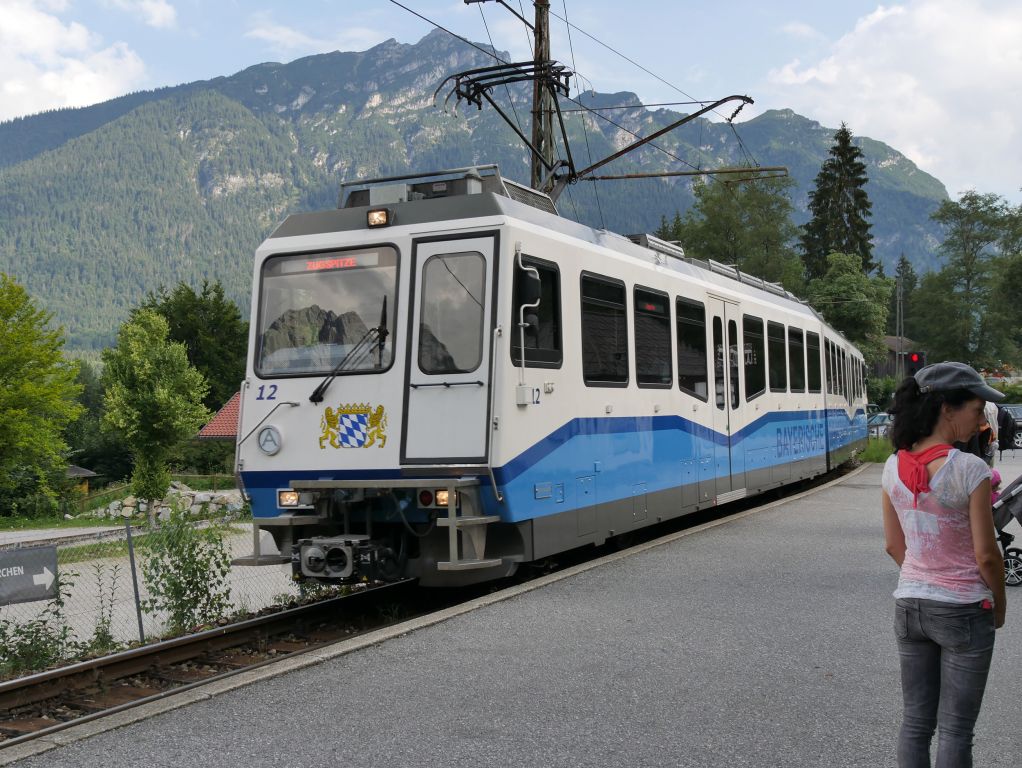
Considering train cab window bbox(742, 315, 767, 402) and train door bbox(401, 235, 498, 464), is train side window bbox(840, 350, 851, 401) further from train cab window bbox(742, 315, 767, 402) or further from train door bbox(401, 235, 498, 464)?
train door bbox(401, 235, 498, 464)

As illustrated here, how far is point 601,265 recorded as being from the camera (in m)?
10.2

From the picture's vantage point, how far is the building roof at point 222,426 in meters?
69.4

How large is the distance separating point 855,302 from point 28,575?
58.1m

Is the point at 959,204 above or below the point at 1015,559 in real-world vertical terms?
above

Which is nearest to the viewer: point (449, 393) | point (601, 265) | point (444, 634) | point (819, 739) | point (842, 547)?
point (819, 739)

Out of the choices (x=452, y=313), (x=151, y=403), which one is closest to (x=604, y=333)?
(x=452, y=313)

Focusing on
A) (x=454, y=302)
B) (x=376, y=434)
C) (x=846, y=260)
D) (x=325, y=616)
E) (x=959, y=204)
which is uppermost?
(x=959, y=204)

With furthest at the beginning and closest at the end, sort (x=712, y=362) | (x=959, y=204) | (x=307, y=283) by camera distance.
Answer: (x=959, y=204), (x=712, y=362), (x=307, y=283)

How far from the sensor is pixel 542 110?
60.2 feet

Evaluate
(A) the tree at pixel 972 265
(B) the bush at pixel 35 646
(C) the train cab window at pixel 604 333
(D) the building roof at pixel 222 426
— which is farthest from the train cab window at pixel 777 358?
(A) the tree at pixel 972 265

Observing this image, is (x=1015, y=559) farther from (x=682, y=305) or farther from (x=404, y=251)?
(x=404, y=251)

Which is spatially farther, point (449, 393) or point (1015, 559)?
point (1015, 559)

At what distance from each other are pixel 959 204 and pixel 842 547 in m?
76.9

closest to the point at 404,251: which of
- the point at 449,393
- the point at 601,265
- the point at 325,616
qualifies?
the point at 449,393
